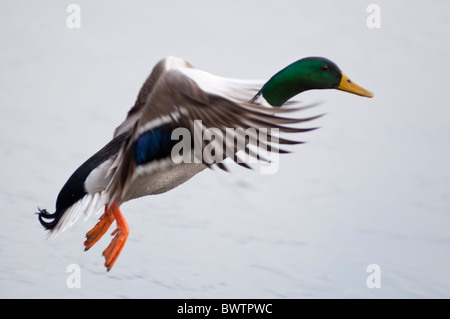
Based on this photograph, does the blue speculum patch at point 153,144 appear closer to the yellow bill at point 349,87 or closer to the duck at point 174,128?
the duck at point 174,128

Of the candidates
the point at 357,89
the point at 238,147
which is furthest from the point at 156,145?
the point at 357,89

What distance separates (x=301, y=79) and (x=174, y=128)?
1.10 metres

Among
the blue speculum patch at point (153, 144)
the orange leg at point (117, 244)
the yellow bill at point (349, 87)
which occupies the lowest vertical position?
the orange leg at point (117, 244)

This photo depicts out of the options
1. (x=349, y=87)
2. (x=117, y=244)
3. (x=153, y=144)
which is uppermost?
(x=349, y=87)

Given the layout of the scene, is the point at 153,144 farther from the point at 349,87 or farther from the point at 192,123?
the point at 349,87

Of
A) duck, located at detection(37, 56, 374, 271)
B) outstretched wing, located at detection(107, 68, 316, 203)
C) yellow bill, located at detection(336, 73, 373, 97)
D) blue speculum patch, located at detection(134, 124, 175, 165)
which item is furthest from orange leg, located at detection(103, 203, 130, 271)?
yellow bill, located at detection(336, 73, 373, 97)

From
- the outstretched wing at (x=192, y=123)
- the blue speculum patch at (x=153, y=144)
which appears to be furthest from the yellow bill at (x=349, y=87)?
the blue speculum patch at (x=153, y=144)

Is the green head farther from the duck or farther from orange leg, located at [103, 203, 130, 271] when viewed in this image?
orange leg, located at [103, 203, 130, 271]

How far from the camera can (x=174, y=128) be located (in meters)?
3.39

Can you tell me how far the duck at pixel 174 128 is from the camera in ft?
10.7

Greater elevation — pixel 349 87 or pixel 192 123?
pixel 349 87

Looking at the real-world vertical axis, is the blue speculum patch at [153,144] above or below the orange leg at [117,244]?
above

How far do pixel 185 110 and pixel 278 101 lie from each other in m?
1.01

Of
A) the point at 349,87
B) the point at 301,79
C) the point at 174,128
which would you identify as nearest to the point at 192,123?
the point at 174,128
